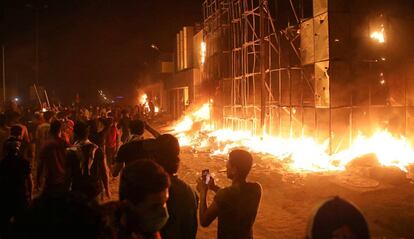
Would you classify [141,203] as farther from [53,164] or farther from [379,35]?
[379,35]

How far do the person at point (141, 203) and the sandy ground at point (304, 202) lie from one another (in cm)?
341

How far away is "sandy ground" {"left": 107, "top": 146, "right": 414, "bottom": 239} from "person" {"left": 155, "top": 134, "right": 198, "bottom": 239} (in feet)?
8.65

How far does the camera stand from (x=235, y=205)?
11.1 feet

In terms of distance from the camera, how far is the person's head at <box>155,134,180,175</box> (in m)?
3.19

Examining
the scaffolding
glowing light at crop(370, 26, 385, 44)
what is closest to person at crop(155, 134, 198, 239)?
the scaffolding

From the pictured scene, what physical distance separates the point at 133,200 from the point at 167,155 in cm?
100

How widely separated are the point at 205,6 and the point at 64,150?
2275 cm

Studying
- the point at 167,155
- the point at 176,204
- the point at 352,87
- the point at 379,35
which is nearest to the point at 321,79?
the point at 352,87

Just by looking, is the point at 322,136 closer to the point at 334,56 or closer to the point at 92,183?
the point at 334,56

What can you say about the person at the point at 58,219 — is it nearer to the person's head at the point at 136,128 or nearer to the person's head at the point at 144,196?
the person's head at the point at 144,196

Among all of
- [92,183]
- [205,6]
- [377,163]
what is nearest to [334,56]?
[377,163]

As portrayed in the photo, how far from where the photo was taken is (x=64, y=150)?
19.0 ft

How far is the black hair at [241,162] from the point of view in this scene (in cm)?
351

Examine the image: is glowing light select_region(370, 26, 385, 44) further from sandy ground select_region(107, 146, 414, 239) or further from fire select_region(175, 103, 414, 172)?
sandy ground select_region(107, 146, 414, 239)
